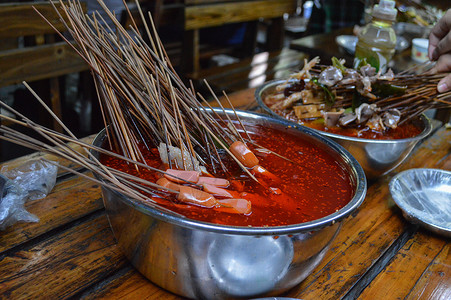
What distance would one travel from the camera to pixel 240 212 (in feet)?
2.83

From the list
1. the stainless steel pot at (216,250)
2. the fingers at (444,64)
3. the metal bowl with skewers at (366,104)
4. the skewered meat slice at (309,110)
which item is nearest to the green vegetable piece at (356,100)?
the metal bowl with skewers at (366,104)

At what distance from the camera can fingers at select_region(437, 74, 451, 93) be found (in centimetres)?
140

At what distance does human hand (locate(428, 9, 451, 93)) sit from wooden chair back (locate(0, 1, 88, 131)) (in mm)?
1979

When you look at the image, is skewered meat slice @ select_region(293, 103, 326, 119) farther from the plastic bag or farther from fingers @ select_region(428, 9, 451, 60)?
the plastic bag

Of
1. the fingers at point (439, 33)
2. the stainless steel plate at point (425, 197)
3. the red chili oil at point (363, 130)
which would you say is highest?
the fingers at point (439, 33)

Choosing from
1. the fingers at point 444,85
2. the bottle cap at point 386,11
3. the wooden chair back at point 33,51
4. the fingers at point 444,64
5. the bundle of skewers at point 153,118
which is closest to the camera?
the bundle of skewers at point 153,118

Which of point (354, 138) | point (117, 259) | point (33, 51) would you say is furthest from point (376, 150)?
point (33, 51)

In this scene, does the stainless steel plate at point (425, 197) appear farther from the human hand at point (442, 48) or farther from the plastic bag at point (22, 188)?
the plastic bag at point (22, 188)

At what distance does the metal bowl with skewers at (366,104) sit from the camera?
1.41 m

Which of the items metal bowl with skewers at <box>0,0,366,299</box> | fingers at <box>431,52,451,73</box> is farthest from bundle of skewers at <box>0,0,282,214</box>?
fingers at <box>431,52,451,73</box>

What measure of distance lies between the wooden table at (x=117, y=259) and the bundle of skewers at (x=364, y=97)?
35 cm

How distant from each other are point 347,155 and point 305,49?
248 centimetres

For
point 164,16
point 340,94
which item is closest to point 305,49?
point 164,16

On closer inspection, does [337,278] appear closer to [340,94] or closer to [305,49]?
[340,94]
